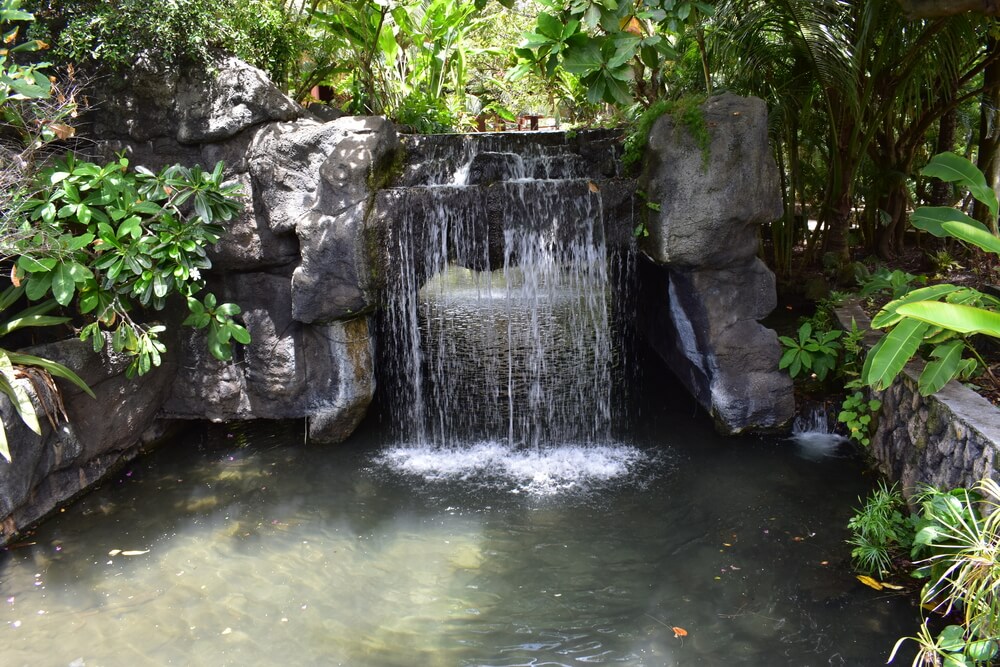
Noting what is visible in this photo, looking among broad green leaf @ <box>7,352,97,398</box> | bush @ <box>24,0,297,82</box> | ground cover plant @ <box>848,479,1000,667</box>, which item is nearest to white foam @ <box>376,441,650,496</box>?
ground cover plant @ <box>848,479,1000,667</box>

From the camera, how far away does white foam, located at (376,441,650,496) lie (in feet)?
18.2

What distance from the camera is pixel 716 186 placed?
18.0 feet

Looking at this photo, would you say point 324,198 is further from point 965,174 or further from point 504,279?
point 965,174

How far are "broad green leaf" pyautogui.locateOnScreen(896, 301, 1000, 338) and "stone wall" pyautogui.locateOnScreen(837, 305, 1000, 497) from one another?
741 mm

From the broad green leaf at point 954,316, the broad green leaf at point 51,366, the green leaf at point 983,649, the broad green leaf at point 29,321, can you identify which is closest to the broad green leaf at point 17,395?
the broad green leaf at point 51,366

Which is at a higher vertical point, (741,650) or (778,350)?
(778,350)

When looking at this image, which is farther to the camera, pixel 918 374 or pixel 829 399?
pixel 829 399

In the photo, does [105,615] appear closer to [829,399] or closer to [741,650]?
[741,650]

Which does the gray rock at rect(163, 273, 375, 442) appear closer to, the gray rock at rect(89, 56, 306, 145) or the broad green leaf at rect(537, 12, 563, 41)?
the gray rock at rect(89, 56, 306, 145)

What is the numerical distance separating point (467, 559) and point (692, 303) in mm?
2996

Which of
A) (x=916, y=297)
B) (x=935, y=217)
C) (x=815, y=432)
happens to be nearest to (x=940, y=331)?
(x=916, y=297)

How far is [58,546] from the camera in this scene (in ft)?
15.5

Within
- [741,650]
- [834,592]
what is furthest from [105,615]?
[834,592]

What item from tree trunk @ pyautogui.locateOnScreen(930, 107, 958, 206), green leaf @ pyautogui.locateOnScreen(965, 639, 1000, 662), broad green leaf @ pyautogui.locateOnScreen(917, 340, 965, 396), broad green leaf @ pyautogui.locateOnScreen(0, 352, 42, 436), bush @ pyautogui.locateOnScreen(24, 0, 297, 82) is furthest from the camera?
tree trunk @ pyautogui.locateOnScreen(930, 107, 958, 206)
